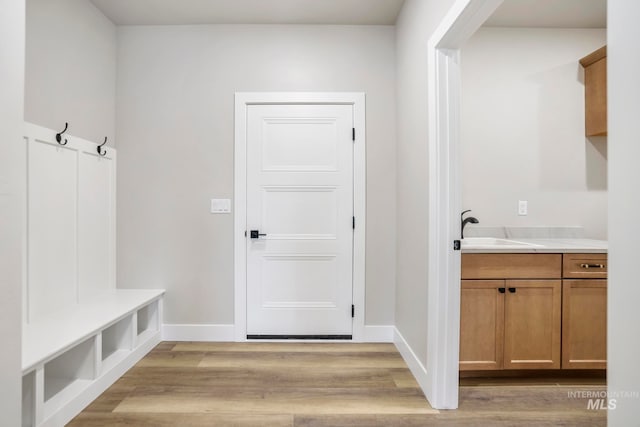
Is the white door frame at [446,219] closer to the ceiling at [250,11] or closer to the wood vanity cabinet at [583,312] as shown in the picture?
the wood vanity cabinet at [583,312]

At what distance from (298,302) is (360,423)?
1.26 meters

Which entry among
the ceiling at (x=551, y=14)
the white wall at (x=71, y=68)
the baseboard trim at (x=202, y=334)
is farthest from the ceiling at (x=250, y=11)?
the baseboard trim at (x=202, y=334)

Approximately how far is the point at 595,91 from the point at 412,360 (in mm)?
2477

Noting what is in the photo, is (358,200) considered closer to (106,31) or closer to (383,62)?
(383,62)

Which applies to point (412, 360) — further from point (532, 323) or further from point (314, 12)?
point (314, 12)

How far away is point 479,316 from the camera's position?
85.7 inches

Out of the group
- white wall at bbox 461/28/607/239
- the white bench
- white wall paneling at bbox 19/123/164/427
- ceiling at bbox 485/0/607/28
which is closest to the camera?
the white bench

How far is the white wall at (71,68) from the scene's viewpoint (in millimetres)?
2053

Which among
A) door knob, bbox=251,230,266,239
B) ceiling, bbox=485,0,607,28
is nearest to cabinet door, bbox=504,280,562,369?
door knob, bbox=251,230,266,239

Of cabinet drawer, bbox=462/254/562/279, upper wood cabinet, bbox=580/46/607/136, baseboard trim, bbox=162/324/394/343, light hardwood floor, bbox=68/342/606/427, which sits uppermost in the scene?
upper wood cabinet, bbox=580/46/607/136

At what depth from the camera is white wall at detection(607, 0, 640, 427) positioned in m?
0.74

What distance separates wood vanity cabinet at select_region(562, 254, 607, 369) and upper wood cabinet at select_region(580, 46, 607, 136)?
1.14 metres

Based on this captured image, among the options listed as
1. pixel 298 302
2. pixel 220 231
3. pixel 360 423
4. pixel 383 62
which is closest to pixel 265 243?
pixel 220 231

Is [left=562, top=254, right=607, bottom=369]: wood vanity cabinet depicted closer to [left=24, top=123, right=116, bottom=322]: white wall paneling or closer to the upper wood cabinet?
the upper wood cabinet
